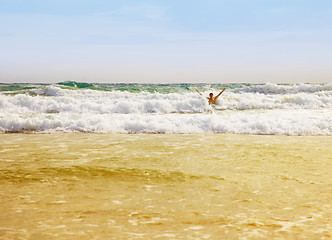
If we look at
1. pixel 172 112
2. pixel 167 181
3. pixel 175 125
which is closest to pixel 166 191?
pixel 167 181

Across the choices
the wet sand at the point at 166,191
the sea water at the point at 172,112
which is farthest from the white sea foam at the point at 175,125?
the wet sand at the point at 166,191

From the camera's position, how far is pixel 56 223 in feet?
8.48

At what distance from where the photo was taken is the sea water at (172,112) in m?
8.61

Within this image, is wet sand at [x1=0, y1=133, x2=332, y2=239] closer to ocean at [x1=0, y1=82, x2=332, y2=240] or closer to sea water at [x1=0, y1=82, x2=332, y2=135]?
ocean at [x1=0, y1=82, x2=332, y2=240]

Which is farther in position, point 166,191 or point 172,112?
point 172,112

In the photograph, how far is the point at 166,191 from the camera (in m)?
3.47

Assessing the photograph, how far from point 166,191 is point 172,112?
12.5 m

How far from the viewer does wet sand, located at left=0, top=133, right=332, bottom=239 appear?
2.51 meters

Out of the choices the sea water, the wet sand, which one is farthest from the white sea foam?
the wet sand

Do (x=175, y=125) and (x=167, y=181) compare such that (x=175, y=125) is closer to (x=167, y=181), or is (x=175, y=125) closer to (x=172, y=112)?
(x=167, y=181)

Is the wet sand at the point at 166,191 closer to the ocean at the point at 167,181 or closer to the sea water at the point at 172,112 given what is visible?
the ocean at the point at 167,181

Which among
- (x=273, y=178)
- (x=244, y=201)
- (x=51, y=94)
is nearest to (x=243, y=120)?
(x=273, y=178)

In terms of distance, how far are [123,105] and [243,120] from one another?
8.21m

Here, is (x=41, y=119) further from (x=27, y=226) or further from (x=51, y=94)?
(x=51, y=94)
